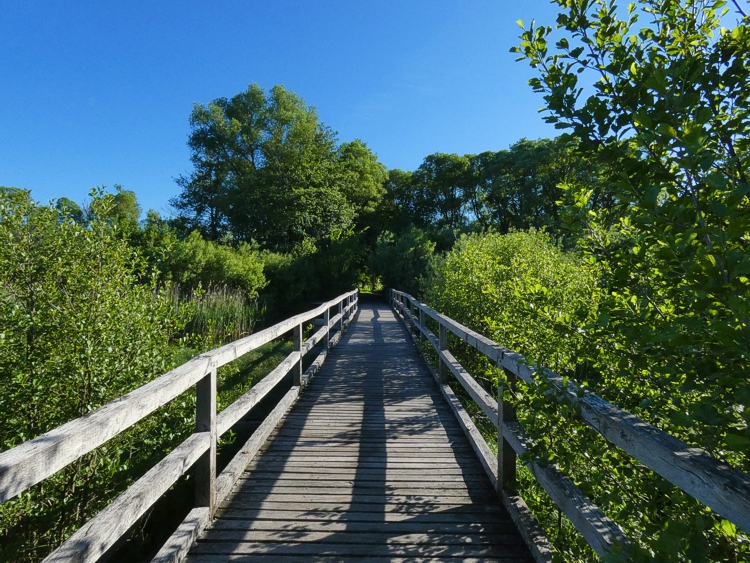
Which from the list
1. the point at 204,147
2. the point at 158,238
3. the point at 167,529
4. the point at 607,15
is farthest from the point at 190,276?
the point at 204,147

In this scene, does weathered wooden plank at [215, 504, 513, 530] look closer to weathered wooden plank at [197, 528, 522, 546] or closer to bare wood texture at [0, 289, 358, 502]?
A: weathered wooden plank at [197, 528, 522, 546]

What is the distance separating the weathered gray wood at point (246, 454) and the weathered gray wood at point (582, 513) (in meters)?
1.79

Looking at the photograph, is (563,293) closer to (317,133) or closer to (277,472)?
(277,472)

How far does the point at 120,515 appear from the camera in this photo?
64.5 inches

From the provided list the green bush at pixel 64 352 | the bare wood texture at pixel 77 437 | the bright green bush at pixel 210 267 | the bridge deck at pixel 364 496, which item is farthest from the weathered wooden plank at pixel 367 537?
the bright green bush at pixel 210 267

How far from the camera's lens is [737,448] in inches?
37.9

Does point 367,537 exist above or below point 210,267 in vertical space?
below

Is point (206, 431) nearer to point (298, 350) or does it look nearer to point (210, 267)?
point (298, 350)

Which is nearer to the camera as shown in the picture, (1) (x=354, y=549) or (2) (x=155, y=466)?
(2) (x=155, y=466)

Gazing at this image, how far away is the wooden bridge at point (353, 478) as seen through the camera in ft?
4.37

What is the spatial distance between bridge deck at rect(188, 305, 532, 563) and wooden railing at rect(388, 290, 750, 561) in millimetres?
156

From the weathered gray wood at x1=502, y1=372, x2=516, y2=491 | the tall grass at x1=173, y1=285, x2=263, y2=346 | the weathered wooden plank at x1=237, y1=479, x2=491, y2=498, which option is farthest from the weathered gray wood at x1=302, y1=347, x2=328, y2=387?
the tall grass at x1=173, y1=285, x2=263, y2=346

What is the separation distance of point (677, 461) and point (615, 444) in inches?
14.4

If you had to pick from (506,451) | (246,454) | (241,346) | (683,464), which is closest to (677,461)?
(683,464)
